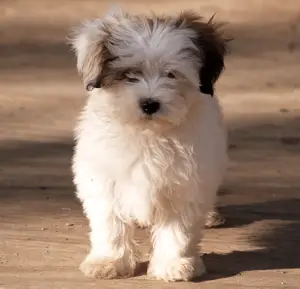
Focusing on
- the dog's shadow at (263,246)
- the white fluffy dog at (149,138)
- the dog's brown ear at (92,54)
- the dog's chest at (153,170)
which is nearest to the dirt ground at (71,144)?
the dog's shadow at (263,246)

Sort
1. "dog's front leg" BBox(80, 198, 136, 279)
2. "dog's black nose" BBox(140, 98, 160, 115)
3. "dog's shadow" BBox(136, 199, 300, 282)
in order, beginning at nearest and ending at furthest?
"dog's black nose" BBox(140, 98, 160, 115) → "dog's front leg" BBox(80, 198, 136, 279) → "dog's shadow" BBox(136, 199, 300, 282)

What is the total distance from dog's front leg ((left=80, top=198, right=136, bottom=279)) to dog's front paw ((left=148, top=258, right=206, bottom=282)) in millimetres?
154

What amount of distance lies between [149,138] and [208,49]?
554 millimetres

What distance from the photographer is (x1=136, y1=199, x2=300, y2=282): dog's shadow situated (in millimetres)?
5660

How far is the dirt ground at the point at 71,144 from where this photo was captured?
569cm

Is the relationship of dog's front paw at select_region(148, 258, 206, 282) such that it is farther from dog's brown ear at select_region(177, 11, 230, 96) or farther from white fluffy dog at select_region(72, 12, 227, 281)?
dog's brown ear at select_region(177, 11, 230, 96)

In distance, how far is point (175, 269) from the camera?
5359 millimetres

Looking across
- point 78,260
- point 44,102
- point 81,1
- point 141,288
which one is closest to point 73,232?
point 78,260

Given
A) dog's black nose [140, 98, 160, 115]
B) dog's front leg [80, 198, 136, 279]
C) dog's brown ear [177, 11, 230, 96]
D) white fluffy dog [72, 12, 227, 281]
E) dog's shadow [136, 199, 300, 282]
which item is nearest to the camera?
dog's black nose [140, 98, 160, 115]

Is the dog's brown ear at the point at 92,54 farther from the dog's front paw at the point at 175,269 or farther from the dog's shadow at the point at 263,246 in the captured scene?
the dog's shadow at the point at 263,246

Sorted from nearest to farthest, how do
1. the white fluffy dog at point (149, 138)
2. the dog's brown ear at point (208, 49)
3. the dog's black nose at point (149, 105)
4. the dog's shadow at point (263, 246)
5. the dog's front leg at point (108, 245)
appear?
the dog's black nose at point (149, 105) → the white fluffy dog at point (149, 138) → the dog's brown ear at point (208, 49) → the dog's front leg at point (108, 245) → the dog's shadow at point (263, 246)

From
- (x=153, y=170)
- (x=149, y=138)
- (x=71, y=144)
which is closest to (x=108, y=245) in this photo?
(x=153, y=170)

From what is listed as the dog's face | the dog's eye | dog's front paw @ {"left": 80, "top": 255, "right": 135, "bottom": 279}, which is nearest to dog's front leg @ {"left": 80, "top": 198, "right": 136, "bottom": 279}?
dog's front paw @ {"left": 80, "top": 255, "right": 135, "bottom": 279}

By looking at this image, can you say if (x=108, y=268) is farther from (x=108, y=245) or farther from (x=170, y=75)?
(x=170, y=75)
